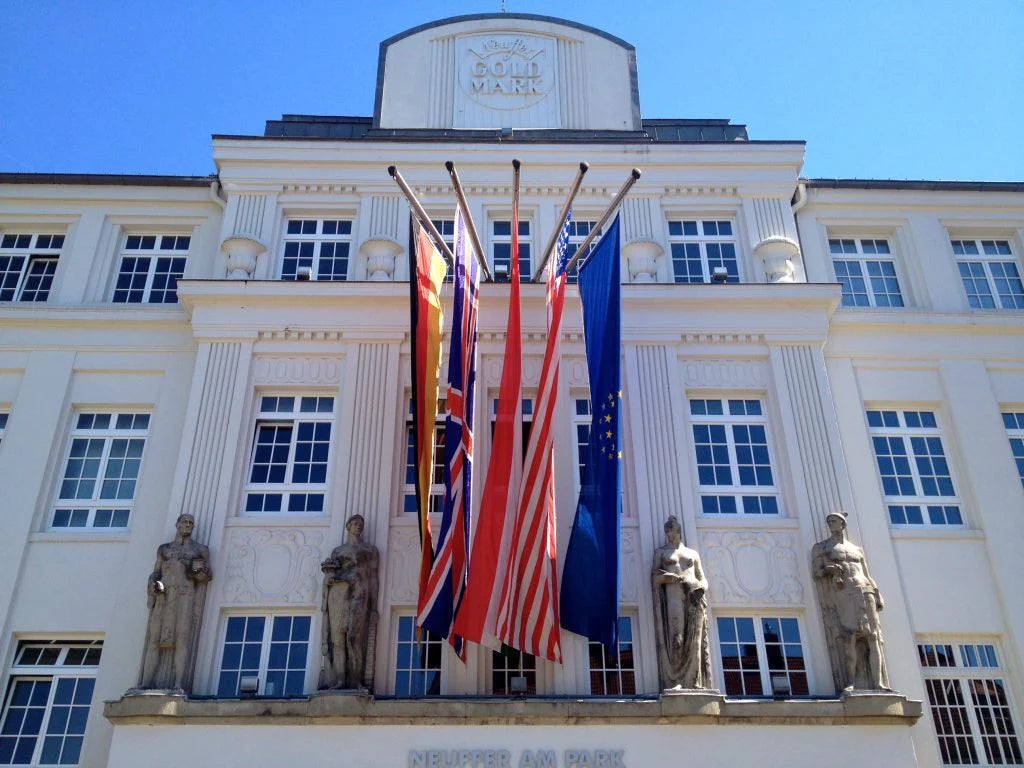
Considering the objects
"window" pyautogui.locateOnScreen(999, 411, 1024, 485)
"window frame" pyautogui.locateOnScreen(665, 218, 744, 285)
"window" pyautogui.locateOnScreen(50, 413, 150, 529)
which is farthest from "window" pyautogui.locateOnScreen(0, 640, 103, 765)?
"window frame" pyautogui.locateOnScreen(665, 218, 744, 285)

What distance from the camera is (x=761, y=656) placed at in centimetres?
1527

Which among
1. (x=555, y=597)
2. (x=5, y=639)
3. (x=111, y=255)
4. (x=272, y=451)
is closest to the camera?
(x=555, y=597)

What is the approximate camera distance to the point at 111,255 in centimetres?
1989

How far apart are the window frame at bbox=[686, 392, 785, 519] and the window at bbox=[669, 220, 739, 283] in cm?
268

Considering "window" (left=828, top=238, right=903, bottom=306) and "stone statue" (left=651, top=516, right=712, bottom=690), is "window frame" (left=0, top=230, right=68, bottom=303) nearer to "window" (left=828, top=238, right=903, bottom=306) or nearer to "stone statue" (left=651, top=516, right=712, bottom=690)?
"stone statue" (left=651, top=516, right=712, bottom=690)

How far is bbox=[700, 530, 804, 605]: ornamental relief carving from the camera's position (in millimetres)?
15617

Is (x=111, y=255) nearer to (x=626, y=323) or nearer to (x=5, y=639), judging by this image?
(x=5, y=639)

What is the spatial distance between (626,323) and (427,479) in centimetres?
517

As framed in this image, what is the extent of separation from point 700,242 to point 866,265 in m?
3.47

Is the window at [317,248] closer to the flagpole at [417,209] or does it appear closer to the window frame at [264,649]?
the flagpole at [417,209]

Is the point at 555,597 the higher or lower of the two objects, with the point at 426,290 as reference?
lower

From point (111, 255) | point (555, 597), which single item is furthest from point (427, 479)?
point (111, 255)

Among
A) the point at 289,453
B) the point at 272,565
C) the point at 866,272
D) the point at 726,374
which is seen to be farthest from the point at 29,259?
the point at 866,272

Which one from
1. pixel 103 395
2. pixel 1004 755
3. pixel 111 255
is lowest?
pixel 1004 755
